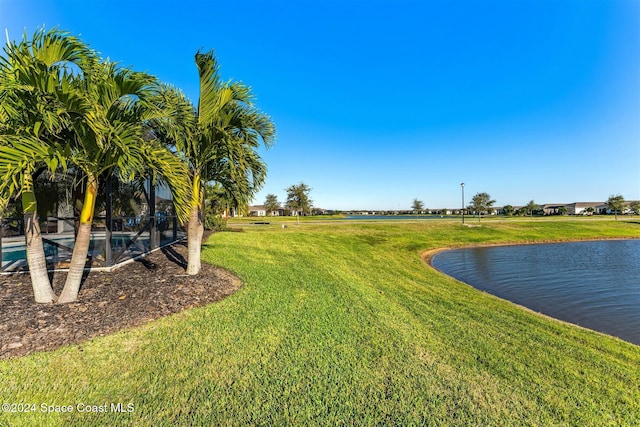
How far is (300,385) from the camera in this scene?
2.89 metres

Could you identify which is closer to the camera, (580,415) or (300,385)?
(580,415)

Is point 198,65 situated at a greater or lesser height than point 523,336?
greater

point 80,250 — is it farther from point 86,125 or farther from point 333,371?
point 333,371

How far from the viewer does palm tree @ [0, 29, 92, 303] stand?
3.39m

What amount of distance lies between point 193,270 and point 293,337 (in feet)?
12.2

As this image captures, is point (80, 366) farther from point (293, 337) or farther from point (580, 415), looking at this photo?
point (580, 415)

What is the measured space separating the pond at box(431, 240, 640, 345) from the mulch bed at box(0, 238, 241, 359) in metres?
8.79

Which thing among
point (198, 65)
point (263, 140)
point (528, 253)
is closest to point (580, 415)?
point (263, 140)

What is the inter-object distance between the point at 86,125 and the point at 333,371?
4807 millimetres

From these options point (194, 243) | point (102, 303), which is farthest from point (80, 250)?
point (194, 243)

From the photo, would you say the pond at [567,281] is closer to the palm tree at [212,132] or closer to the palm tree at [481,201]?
the palm tree at [212,132]

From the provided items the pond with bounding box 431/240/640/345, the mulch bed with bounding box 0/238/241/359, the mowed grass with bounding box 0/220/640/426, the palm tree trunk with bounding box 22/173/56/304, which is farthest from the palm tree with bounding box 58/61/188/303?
the pond with bounding box 431/240/640/345

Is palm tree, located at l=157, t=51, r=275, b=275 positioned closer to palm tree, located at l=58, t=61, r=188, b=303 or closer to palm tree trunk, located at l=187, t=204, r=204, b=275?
palm tree trunk, located at l=187, t=204, r=204, b=275

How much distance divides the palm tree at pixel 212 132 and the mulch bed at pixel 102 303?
86 centimetres
